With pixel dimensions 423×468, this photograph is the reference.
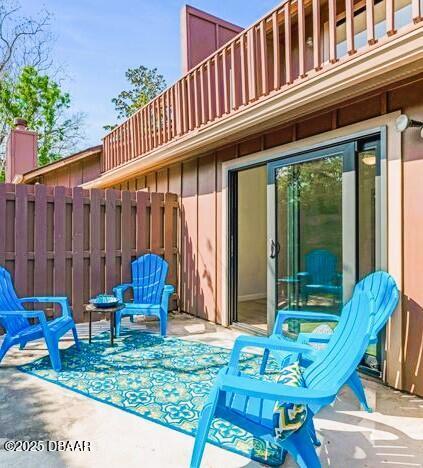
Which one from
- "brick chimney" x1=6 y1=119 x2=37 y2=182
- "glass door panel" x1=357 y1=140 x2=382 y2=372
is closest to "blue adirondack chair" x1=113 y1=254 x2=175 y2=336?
"glass door panel" x1=357 y1=140 x2=382 y2=372

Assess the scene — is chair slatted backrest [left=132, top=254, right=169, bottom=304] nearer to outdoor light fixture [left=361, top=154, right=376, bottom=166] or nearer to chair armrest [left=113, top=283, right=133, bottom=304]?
chair armrest [left=113, top=283, right=133, bottom=304]

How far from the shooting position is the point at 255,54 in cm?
391

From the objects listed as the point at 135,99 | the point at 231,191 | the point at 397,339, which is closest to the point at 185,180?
the point at 231,191

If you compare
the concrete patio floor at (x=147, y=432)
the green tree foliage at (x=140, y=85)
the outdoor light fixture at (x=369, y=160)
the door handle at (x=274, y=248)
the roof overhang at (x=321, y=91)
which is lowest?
the concrete patio floor at (x=147, y=432)

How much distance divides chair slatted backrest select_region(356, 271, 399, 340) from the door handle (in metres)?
1.27

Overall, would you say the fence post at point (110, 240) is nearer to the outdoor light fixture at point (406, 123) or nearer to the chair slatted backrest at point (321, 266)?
the chair slatted backrest at point (321, 266)

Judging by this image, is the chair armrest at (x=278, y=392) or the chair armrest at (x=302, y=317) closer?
the chair armrest at (x=278, y=392)

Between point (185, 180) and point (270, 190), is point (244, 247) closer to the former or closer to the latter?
point (185, 180)

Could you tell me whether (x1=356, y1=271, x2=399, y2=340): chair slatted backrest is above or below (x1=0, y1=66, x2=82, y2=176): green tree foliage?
below

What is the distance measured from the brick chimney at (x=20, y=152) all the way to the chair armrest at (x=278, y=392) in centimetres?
1096

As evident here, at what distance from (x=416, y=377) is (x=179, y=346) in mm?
2354

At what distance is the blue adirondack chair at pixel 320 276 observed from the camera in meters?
3.57

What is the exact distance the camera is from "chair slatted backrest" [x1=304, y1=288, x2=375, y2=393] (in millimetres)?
1651

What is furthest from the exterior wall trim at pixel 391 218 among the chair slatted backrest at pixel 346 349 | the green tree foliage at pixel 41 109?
the green tree foliage at pixel 41 109
